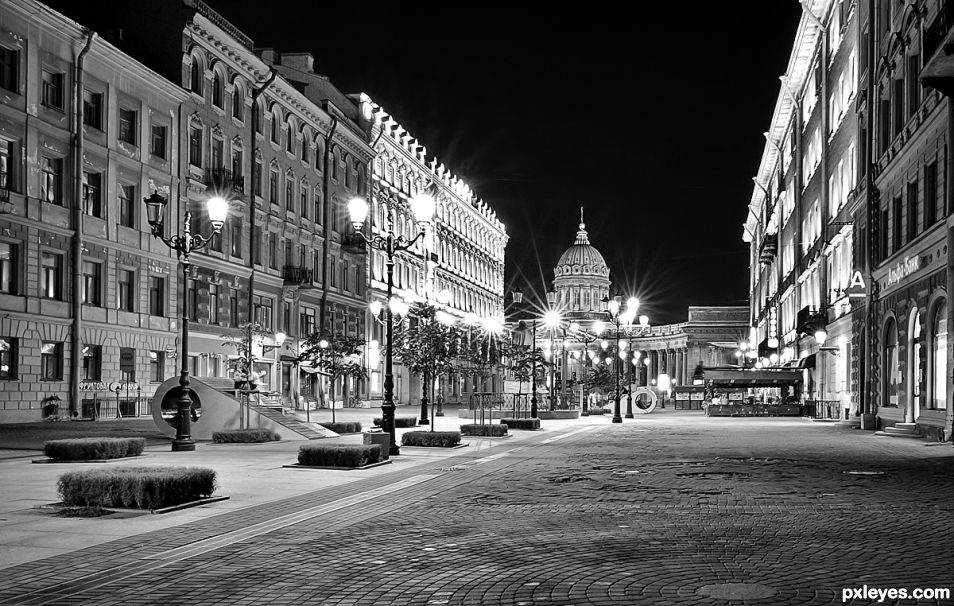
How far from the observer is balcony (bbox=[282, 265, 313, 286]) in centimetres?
5403

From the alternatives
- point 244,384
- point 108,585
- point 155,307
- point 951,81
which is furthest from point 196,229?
point 108,585

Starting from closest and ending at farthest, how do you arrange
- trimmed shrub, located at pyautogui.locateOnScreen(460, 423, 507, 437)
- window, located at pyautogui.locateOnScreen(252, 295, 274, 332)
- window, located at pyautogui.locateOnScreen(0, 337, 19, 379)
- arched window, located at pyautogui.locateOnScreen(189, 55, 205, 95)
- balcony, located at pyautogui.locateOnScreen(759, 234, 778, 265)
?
trimmed shrub, located at pyautogui.locateOnScreen(460, 423, 507, 437) < window, located at pyautogui.locateOnScreen(0, 337, 19, 379) < arched window, located at pyautogui.locateOnScreen(189, 55, 205, 95) < window, located at pyautogui.locateOnScreen(252, 295, 274, 332) < balcony, located at pyautogui.locateOnScreen(759, 234, 778, 265)

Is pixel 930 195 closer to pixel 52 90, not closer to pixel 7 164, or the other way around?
pixel 7 164

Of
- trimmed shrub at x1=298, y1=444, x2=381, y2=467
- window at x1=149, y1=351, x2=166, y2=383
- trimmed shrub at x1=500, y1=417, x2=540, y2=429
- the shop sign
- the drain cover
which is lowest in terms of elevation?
trimmed shrub at x1=500, y1=417, x2=540, y2=429

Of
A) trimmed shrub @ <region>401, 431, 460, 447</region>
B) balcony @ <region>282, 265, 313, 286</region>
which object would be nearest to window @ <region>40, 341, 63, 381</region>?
trimmed shrub @ <region>401, 431, 460, 447</region>

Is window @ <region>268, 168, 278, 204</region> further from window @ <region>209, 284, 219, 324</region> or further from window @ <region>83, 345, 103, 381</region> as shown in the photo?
window @ <region>83, 345, 103, 381</region>

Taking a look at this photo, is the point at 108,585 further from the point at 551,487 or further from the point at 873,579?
the point at 551,487

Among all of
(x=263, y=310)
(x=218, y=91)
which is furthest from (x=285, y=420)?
(x=263, y=310)

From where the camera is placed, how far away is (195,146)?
44.9 m

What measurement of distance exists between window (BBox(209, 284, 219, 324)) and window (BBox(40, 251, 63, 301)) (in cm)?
1108

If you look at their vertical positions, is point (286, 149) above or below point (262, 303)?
above

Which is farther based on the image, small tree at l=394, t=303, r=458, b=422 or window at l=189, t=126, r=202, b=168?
window at l=189, t=126, r=202, b=168

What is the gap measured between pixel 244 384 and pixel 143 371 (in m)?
11.4

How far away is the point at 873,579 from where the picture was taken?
811cm
